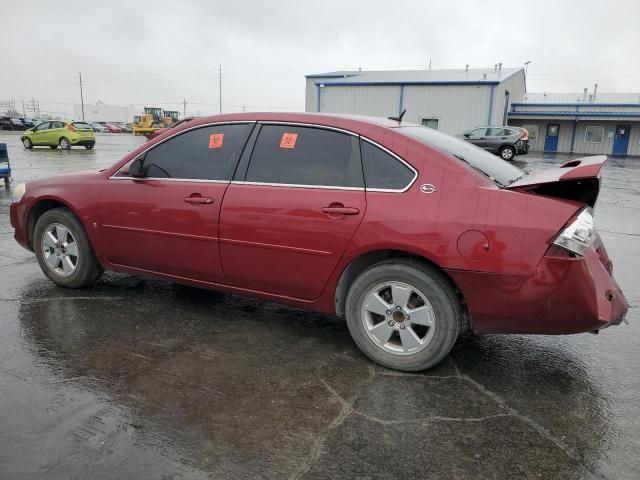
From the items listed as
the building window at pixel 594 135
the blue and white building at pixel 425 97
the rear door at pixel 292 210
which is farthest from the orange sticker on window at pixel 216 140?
the building window at pixel 594 135

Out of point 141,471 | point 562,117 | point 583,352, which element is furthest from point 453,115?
point 141,471

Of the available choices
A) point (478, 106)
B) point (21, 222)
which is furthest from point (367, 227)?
point (478, 106)

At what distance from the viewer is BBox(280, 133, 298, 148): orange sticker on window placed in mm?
3551

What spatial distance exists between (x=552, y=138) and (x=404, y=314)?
1578 inches

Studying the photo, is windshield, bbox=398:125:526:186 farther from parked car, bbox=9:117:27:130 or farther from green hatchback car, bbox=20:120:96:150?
parked car, bbox=9:117:27:130

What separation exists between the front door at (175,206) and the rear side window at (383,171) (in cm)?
100

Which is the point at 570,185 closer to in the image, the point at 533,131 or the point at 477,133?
the point at 477,133

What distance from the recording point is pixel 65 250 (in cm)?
444

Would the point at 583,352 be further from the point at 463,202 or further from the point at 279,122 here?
the point at 279,122

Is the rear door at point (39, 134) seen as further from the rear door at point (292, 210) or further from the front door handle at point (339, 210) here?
the front door handle at point (339, 210)

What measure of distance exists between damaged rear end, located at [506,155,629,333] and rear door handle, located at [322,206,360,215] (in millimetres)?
949

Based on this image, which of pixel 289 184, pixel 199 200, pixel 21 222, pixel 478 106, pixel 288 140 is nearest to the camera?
pixel 289 184

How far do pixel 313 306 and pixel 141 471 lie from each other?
5.05ft

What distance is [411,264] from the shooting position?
3070 millimetres
